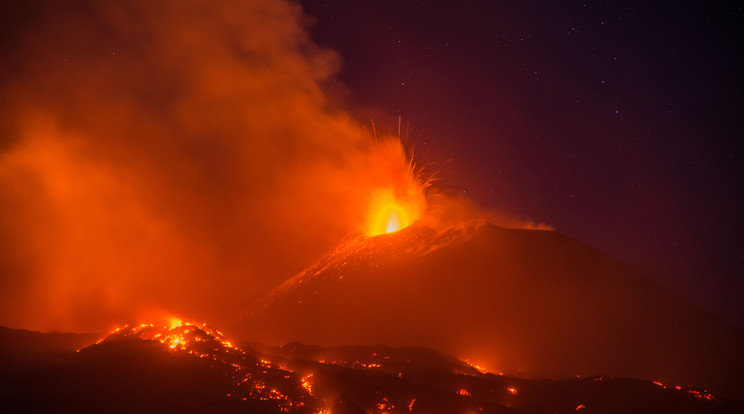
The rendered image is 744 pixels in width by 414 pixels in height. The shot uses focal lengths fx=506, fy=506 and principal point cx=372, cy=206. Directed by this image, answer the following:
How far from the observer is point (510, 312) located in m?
39.0

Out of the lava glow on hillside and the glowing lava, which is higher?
the glowing lava

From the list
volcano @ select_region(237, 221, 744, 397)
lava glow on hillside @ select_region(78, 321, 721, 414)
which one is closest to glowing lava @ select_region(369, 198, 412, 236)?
volcano @ select_region(237, 221, 744, 397)

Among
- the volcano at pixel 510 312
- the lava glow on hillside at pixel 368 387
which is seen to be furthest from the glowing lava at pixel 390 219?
the lava glow on hillside at pixel 368 387

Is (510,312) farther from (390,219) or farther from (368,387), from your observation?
(390,219)

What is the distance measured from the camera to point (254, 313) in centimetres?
4575

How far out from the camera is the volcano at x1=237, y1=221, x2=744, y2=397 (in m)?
34.5

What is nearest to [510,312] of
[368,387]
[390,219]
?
[368,387]

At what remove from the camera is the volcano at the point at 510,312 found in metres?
34.5

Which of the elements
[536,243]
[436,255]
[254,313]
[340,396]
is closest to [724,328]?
[536,243]

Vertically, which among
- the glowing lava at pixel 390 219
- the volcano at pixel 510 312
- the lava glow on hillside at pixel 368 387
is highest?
the glowing lava at pixel 390 219

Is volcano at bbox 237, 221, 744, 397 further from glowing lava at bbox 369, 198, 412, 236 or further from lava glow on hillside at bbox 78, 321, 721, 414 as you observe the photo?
glowing lava at bbox 369, 198, 412, 236

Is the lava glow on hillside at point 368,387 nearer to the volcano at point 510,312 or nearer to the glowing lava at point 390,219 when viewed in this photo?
the volcano at point 510,312

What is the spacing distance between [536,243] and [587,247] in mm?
5880

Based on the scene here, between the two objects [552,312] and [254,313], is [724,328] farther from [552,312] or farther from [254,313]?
[254,313]
